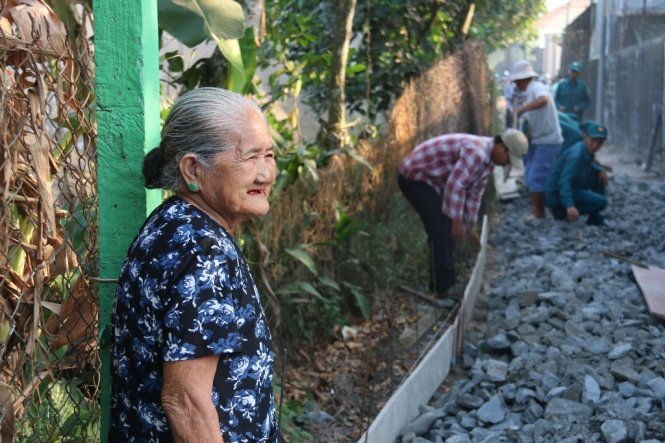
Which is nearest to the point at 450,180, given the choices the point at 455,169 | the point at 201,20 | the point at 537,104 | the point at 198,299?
the point at 455,169

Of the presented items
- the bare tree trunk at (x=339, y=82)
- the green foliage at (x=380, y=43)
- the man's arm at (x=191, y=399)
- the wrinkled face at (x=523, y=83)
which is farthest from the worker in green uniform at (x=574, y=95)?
the man's arm at (x=191, y=399)

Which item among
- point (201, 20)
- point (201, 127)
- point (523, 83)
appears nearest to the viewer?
point (201, 127)

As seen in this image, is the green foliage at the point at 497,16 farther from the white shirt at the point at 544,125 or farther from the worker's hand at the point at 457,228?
the worker's hand at the point at 457,228

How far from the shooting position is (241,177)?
2395mm

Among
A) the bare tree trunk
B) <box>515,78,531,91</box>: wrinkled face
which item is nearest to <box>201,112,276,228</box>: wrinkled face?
the bare tree trunk

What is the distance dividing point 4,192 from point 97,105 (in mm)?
403

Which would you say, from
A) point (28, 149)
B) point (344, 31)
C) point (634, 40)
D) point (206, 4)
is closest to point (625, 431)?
point (206, 4)

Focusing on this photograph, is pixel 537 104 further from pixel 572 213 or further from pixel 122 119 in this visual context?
pixel 122 119

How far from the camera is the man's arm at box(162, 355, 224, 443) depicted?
2.15 metres

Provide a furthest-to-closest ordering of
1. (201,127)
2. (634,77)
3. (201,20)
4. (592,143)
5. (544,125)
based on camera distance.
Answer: (634,77)
(544,125)
(592,143)
(201,20)
(201,127)

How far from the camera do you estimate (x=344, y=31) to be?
8312 mm

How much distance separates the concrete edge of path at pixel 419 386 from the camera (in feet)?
14.3

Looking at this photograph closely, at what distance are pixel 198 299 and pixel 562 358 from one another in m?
4.18

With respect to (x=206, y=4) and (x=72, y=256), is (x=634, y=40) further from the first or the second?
(x=72, y=256)
